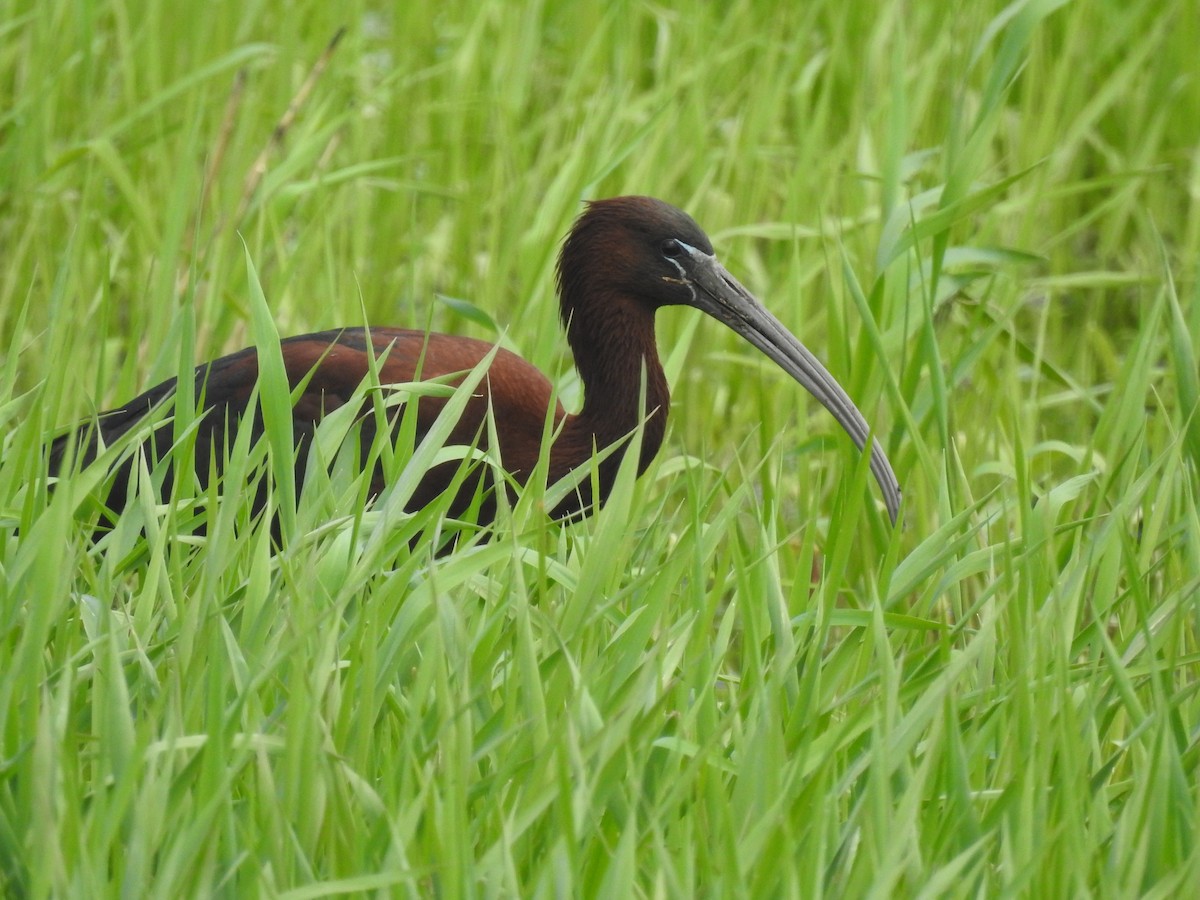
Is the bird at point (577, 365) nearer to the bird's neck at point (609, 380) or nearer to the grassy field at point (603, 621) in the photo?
the bird's neck at point (609, 380)

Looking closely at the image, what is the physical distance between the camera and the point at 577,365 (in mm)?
3285

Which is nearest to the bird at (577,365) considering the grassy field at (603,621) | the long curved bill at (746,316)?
the long curved bill at (746,316)

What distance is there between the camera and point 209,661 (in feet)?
5.66

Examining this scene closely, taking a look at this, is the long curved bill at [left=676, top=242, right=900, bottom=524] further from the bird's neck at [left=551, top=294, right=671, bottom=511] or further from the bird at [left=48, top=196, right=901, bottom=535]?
the bird's neck at [left=551, top=294, right=671, bottom=511]

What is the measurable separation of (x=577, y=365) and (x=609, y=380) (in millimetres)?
118

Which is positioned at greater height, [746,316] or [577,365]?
[746,316]

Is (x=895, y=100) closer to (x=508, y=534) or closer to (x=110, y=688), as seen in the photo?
(x=508, y=534)

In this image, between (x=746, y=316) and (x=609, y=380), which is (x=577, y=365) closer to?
(x=609, y=380)

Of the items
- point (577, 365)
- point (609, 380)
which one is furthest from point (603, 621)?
point (577, 365)

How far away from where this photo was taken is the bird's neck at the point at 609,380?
124 inches

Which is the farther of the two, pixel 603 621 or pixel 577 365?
pixel 577 365

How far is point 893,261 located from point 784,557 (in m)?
0.58

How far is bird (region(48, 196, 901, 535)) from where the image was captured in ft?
10.1

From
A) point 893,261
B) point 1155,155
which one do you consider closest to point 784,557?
point 893,261
